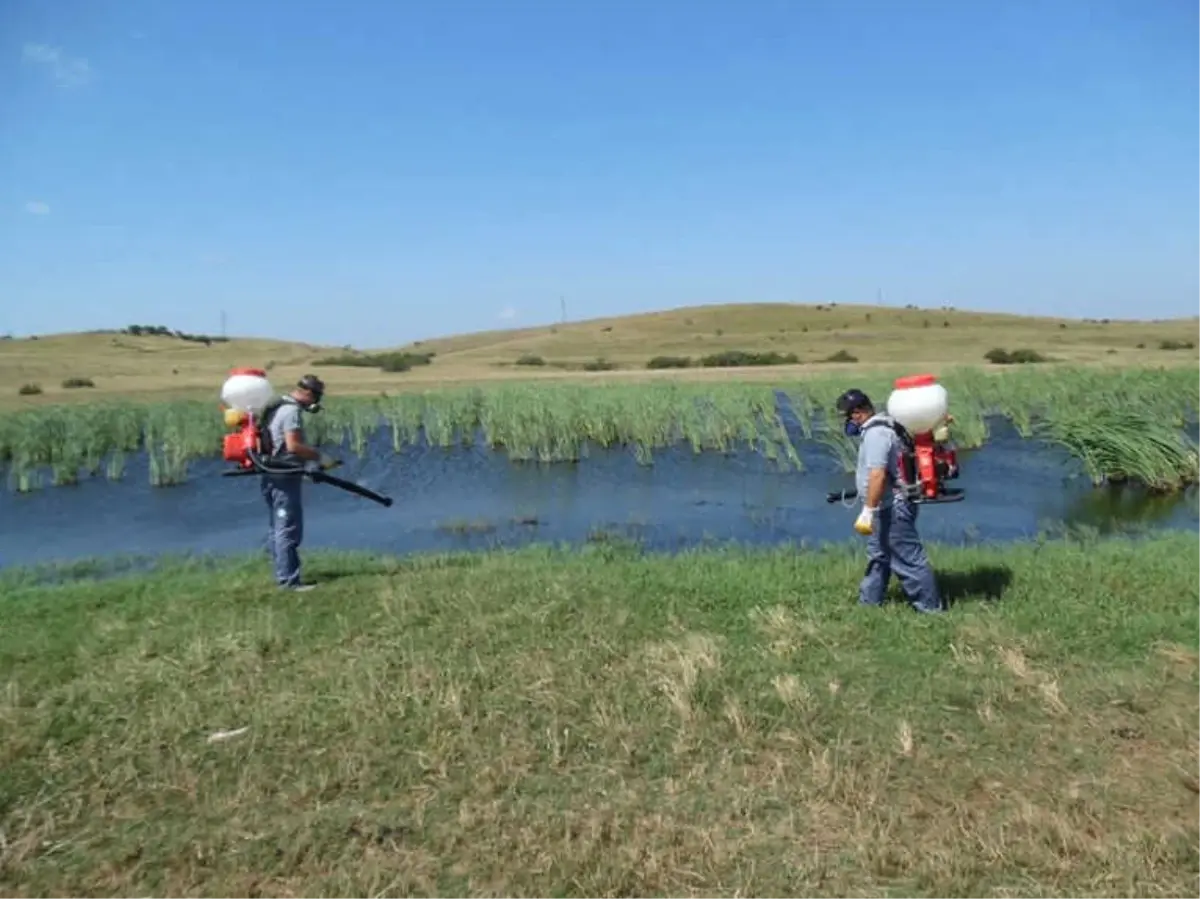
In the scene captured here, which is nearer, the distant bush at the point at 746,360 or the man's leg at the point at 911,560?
the man's leg at the point at 911,560

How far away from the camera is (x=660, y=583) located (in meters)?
7.78

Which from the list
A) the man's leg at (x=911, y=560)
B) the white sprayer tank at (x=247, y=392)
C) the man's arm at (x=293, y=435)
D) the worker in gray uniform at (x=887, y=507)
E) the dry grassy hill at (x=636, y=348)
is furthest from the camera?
the dry grassy hill at (x=636, y=348)

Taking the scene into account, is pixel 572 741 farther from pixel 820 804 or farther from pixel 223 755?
pixel 223 755

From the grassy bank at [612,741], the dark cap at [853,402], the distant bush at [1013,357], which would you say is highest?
the distant bush at [1013,357]

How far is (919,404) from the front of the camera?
21.7 feet

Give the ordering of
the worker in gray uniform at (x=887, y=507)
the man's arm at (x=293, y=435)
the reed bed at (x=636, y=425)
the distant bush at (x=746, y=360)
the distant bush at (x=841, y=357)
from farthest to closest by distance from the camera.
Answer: the distant bush at (x=746, y=360)
the distant bush at (x=841, y=357)
the reed bed at (x=636, y=425)
the man's arm at (x=293, y=435)
the worker in gray uniform at (x=887, y=507)

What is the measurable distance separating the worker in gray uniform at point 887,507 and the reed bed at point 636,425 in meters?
9.33

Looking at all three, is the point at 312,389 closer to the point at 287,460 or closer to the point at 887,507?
the point at 287,460

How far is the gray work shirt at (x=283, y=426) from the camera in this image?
7.73m

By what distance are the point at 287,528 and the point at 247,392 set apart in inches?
45.4

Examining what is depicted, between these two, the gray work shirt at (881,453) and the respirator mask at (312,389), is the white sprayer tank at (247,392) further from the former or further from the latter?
the gray work shirt at (881,453)

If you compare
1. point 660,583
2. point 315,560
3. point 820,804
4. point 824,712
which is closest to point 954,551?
point 660,583

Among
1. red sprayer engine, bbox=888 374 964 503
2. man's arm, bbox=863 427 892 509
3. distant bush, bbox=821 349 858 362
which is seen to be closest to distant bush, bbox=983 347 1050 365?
distant bush, bbox=821 349 858 362

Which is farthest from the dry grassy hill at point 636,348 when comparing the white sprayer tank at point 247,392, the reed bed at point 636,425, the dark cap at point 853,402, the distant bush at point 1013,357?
the dark cap at point 853,402
